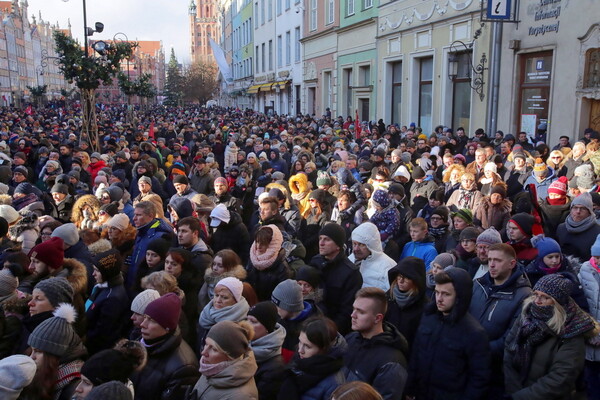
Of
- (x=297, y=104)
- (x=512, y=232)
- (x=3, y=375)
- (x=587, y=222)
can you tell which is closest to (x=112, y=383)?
(x=3, y=375)

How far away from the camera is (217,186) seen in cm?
816

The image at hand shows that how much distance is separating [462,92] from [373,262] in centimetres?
1436

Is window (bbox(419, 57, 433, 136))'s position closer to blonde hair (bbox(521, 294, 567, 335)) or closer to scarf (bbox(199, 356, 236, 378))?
blonde hair (bbox(521, 294, 567, 335))

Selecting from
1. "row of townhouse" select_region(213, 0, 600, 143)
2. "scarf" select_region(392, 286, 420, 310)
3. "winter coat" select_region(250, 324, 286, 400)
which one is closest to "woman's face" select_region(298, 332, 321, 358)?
"winter coat" select_region(250, 324, 286, 400)

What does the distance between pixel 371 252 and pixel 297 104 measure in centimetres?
3370

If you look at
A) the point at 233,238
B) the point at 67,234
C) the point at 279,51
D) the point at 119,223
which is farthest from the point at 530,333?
the point at 279,51

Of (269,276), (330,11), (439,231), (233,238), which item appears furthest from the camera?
(330,11)

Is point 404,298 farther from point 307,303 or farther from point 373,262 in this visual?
point 373,262

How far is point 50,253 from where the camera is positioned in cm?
467

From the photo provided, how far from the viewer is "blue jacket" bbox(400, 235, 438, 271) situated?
214 inches

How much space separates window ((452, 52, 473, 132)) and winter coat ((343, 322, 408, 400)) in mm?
15027

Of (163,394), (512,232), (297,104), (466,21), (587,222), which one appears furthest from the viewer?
(297,104)

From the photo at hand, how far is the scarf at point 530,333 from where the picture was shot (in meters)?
3.48

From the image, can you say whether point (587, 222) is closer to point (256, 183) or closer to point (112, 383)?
point (112, 383)
